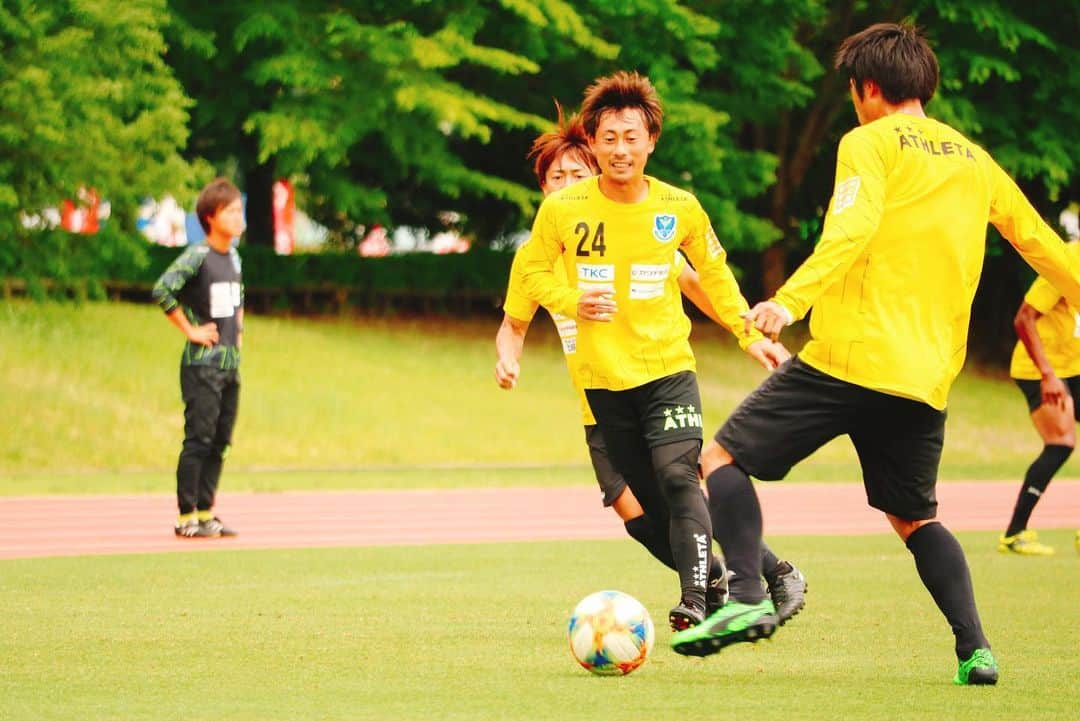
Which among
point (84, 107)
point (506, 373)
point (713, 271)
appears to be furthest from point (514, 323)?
point (84, 107)

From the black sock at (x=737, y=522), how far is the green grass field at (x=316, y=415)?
37.2 ft

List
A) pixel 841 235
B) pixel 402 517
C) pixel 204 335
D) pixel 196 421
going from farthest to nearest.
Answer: pixel 402 517
pixel 196 421
pixel 204 335
pixel 841 235

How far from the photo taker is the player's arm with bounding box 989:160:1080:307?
666cm

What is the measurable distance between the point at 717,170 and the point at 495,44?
13.1ft

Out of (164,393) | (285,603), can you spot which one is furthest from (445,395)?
(285,603)

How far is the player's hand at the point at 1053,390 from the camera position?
12.0 meters

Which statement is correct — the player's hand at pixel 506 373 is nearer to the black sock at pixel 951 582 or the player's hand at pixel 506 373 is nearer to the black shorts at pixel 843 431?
the black shorts at pixel 843 431

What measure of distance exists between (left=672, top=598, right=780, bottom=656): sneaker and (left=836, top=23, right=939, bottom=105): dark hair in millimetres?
1856

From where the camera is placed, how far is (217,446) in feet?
42.3

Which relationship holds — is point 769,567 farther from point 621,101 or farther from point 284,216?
point 284,216

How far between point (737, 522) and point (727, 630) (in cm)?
45

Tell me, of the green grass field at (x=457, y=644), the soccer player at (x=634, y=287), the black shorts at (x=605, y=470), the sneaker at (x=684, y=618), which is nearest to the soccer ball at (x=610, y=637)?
the green grass field at (x=457, y=644)

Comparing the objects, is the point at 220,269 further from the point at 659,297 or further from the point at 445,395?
the point at 445,395

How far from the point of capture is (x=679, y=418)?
752 centimetres
